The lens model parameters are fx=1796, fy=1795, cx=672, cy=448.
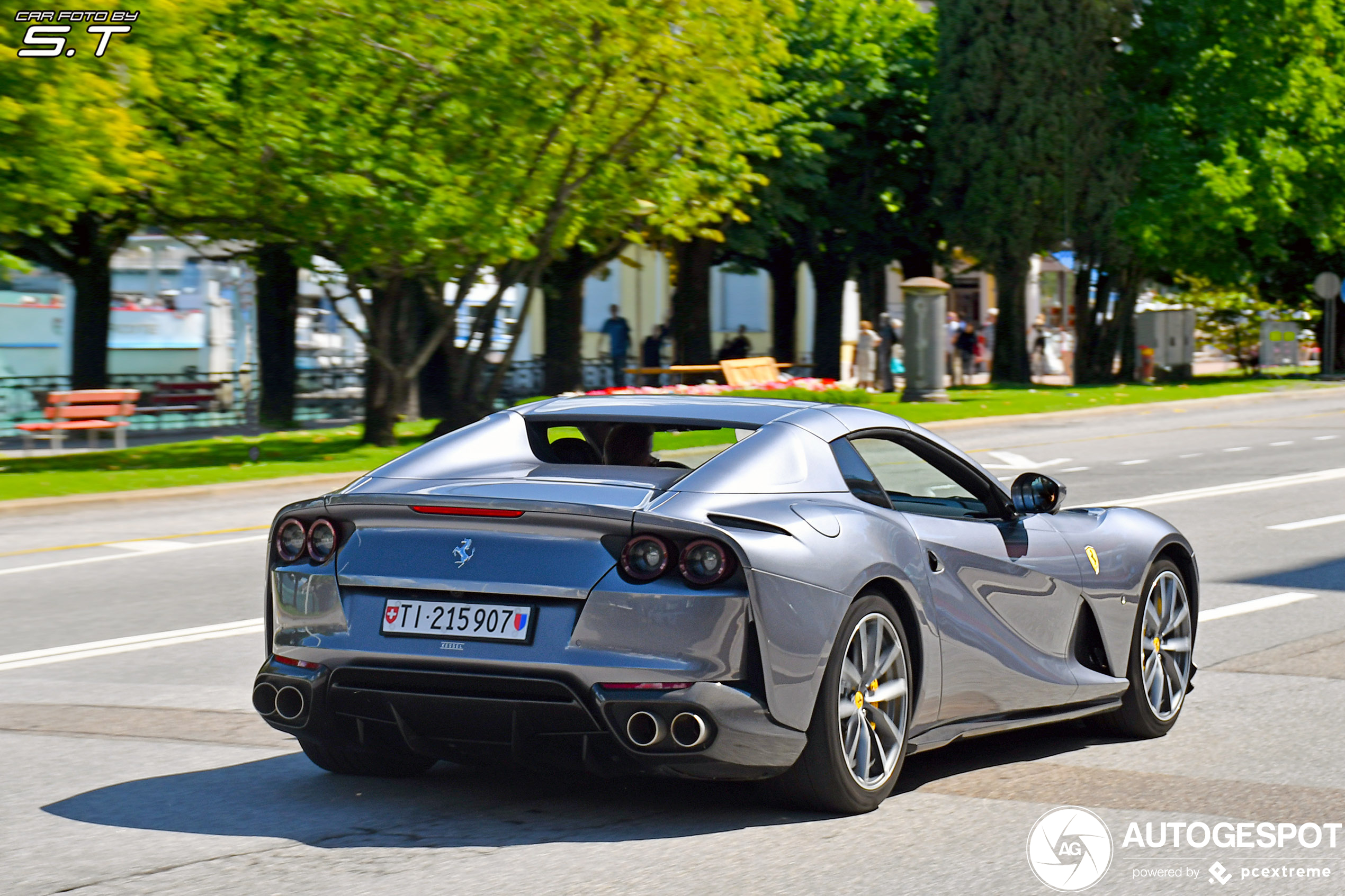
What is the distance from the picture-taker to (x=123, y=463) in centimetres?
2295

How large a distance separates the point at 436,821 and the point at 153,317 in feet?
103

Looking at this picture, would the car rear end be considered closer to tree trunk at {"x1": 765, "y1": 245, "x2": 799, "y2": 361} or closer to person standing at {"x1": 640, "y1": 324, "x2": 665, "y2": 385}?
person standing at {"x1": 640, "y1": 324, "x2": 665, "y2": 385}

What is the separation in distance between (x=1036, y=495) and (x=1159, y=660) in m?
1.12

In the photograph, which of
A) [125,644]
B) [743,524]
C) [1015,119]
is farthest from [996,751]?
[1015,119]

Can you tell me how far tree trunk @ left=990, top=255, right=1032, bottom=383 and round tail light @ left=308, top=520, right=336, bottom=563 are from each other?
1511 inches

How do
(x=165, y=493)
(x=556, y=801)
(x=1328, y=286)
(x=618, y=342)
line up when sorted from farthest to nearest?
(x=1328, y=286) → (x=618, y=342) → (x=165, y=493) → (x=556, y=801)

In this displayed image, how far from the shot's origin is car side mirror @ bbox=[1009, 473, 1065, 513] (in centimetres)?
618

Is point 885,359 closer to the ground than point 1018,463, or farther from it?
farther from it

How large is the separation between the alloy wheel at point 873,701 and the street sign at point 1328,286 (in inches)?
1678

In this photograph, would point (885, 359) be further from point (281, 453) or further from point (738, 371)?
point (281, 453)

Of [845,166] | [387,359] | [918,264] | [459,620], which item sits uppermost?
[845,166]

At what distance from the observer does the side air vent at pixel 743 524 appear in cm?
497

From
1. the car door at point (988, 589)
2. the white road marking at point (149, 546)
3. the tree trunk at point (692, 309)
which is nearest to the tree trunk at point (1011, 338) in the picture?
the tree trunk at point (692, 309)

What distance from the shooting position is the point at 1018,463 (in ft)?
70.3
